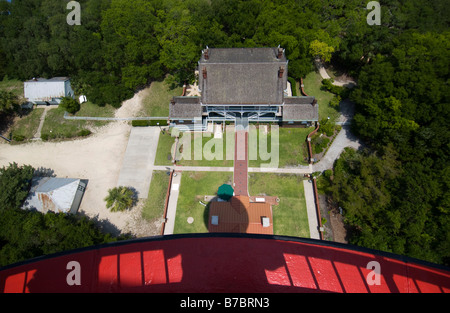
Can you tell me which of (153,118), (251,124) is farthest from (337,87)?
(153,118)

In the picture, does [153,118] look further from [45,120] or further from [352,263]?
[352,263]

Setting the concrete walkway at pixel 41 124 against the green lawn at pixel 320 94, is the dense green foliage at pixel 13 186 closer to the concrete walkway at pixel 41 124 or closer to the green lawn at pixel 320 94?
the concrete walkway at pixel 41 124

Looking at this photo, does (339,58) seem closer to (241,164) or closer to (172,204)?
(241,164)

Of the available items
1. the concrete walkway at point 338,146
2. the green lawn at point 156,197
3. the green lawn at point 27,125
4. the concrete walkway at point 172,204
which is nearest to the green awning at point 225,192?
the concrete walkway at point 172,204

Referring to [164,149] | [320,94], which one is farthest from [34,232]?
[320,94]

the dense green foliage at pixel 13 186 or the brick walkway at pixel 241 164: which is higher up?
the brick walkway at pixel 241 164

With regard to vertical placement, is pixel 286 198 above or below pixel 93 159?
below

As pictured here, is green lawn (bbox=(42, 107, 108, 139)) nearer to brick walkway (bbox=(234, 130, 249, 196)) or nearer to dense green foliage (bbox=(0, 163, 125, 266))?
dense green foliage (bbox=(0, 163, 125, 266))
